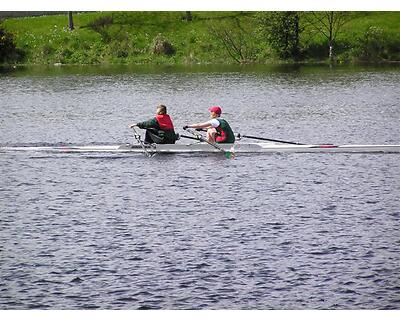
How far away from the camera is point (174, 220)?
2925 cm

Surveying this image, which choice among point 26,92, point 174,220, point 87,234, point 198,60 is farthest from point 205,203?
point 198,60

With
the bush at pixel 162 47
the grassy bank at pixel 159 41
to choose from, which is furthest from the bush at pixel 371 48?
the bush at pixel 162 47

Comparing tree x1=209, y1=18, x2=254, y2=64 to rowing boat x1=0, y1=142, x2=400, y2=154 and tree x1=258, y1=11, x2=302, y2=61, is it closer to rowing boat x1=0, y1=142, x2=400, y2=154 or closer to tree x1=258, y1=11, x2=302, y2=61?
tree x1=258, y1=11, x2=302, y2=61

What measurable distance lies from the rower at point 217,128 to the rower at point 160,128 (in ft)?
3.47

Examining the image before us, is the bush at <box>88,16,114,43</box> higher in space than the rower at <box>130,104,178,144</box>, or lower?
higher

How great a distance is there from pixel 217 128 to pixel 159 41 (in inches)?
1629

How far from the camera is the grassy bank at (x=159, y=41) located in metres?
68.6

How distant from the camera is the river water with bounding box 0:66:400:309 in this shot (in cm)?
2250

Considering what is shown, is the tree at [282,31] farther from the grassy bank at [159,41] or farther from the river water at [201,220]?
the river water at [201,220]

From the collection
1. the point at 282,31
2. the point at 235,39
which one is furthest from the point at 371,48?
the point at 235,39

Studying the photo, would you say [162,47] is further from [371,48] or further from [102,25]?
[371,48]

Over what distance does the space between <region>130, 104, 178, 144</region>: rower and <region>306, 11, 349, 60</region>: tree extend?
2836 centimetres

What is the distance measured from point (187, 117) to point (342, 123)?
814 centimetres

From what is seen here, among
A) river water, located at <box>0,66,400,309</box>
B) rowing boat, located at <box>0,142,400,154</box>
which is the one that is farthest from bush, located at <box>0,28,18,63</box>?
rowing boat, located at <box>0,142,400,154</box>
